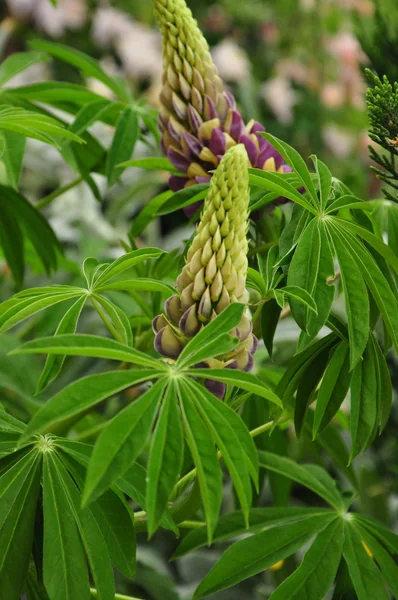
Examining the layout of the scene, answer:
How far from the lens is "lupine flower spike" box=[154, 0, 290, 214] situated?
0.62 metres

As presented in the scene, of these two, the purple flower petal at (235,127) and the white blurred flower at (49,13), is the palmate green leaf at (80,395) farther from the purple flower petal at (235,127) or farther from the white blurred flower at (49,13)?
the white blurred flower at (49,13)

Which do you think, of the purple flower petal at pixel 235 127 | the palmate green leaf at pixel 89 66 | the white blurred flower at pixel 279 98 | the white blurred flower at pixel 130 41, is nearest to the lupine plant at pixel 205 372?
the purple flower petal at pixel 235 127

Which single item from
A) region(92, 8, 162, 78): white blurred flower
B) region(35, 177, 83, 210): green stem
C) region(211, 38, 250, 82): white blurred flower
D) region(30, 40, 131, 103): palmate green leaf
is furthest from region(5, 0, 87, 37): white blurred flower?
region(35, 177, 83, 210): green stem

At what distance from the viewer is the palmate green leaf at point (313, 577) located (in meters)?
0.58

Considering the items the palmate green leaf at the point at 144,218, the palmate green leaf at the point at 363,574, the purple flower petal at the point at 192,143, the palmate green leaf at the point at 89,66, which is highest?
the palmate green leaf at the point at 89,66

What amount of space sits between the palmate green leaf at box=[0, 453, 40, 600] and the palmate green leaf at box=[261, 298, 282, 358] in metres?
0.18

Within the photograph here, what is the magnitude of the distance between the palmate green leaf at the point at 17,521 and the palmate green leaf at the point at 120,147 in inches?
12.0

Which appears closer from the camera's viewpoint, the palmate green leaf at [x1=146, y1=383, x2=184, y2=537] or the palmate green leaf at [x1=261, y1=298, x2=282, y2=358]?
the palmate green leaf at [x1=146, y1=383, x2=184, y2=537]

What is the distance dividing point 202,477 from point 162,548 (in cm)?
89

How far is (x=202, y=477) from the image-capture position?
16.6 inches

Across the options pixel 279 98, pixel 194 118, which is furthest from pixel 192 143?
pixel 279 98

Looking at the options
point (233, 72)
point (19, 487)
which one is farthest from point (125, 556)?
point (233, 72)

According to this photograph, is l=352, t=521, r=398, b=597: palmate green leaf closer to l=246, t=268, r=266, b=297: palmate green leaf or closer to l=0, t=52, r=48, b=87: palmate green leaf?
l=246, t=268, r=266, b=297: palmate green leaf

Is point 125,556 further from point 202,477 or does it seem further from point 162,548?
point 162,548
